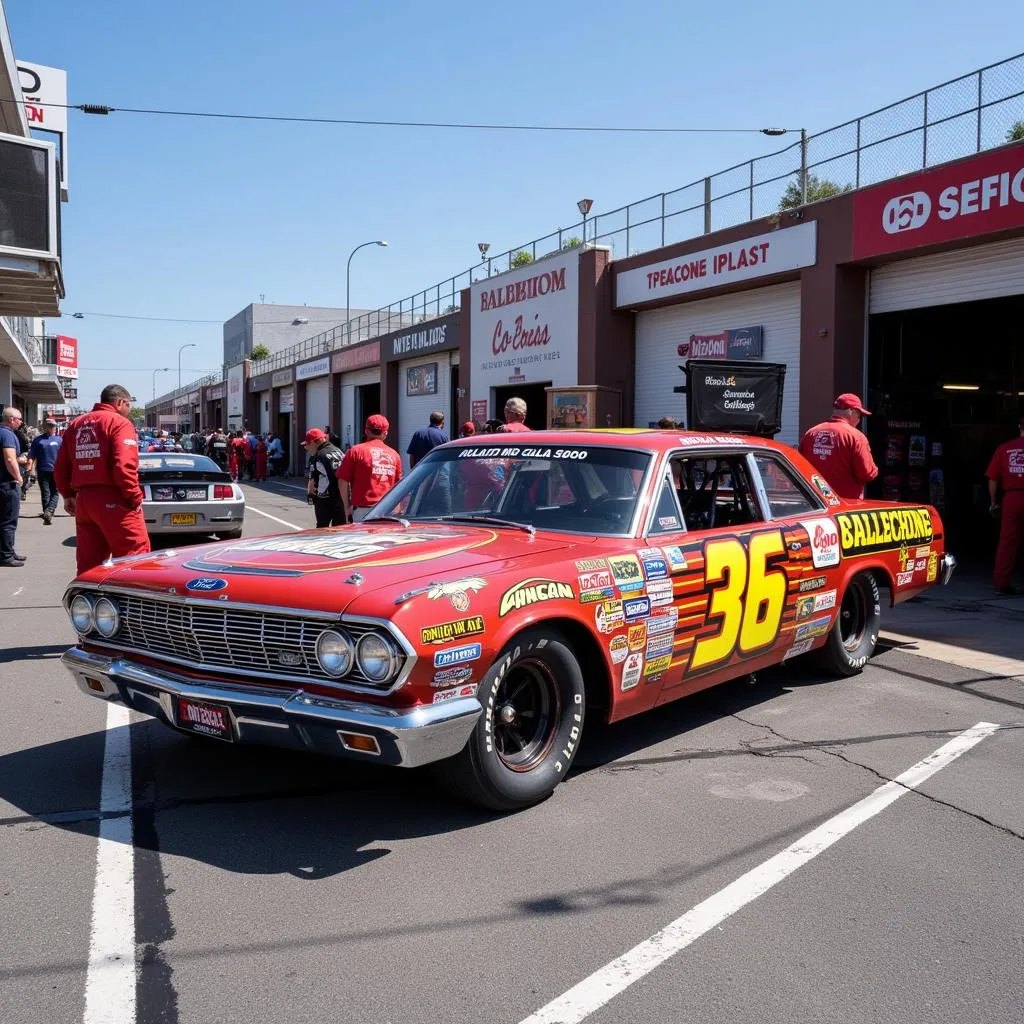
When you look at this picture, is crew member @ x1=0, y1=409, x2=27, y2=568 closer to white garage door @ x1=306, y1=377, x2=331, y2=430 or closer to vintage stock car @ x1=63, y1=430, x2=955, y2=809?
vintage stock car @ x1=63, y1=430, x2=955, y2=809

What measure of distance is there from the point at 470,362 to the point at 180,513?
13053 millimetres

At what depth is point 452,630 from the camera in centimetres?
375

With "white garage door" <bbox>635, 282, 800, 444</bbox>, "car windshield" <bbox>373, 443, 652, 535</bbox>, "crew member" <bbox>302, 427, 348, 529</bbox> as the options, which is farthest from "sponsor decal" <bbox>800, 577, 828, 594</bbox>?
"white garage door" <bbox>635, 282, 800, 444</bbox>

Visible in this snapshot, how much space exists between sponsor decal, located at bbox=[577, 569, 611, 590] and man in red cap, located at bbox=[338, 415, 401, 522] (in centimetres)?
438

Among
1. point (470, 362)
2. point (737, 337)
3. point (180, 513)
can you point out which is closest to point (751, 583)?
point (180, 513)

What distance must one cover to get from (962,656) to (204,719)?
574 centimetres

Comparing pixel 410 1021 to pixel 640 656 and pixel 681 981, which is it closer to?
pixel 681 981

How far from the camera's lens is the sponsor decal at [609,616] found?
14.2 feet

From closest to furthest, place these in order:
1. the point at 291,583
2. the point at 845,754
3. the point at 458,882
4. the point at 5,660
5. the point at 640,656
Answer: the point at 458,882
the point at 291,583
the point at 640,656
the point at 845,754
the point at 5,660

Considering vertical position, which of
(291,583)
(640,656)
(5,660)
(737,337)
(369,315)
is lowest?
(5,660)

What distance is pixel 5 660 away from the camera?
7.16 meters

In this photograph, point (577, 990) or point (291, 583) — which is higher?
point (291, 583)

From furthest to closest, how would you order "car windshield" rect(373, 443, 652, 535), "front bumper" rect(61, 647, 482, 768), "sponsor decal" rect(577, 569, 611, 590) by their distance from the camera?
1. "car windshield" rect(373, 443, 652, 535)
2. "sponsor decal" rect(577, 569, 611, 590)
3. "front bumper" rect(61, 647, 482, 768)

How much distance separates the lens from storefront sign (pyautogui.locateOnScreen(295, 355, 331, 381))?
4028 cm
